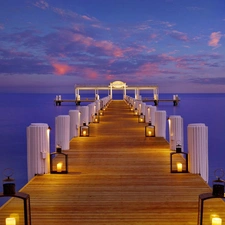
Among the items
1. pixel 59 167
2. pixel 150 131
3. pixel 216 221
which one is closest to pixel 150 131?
pixel 150 131

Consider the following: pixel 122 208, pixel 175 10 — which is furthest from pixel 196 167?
pixel 175 10

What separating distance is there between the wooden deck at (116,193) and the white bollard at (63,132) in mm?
970

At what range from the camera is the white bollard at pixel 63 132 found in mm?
9961

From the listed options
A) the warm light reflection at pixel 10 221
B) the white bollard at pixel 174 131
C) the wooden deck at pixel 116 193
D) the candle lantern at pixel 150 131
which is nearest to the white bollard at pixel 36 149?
the wooden deck at pixel 116 193

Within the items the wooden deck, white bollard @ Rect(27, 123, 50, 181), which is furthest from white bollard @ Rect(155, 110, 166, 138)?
white bollard @ Rect(27, 123, 50, 181)

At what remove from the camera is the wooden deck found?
470 cm

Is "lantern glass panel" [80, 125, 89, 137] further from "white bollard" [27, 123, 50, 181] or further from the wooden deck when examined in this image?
"white bollard" [27, 123, 50, 181]

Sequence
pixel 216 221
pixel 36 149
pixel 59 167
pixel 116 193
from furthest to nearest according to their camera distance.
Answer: pixel 59 167 < pixel 36 149 < pixel 116 193 < pixel 216 221

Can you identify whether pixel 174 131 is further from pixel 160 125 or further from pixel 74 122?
pixel 74 122

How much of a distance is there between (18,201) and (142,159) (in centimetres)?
370

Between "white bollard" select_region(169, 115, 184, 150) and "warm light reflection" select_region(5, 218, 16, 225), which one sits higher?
"white bollard" select_region(169, 115, 184, 150)

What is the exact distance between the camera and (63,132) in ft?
32.9

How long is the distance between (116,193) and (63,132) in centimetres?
454

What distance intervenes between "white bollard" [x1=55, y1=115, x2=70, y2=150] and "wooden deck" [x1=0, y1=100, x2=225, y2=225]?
970 mm
